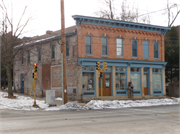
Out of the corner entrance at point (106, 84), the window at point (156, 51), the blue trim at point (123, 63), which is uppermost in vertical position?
the window at point (156, 51)

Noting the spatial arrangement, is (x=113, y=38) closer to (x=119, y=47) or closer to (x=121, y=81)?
(x=119, y=47)

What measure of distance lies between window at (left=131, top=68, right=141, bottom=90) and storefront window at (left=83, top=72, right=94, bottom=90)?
581cm

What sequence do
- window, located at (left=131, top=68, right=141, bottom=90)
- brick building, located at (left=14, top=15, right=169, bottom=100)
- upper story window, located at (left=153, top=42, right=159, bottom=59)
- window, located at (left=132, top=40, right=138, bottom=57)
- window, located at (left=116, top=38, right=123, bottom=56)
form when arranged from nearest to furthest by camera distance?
brick building, located at (left=14, top=15, right=169, bottom=100)
window, located at (left=116, top=38, right=123, bottom=56)
window, located at (left=131, top=68, right=141, bottom=90)
window, located at (left=132, top=40, right=138, bottom=57)
upper story window, located at (left=153, top=42, right=159, bottom=59)

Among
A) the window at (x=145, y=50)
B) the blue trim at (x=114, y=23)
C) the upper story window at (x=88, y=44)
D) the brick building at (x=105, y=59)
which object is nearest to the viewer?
the blue trim at (x=114, y=23)

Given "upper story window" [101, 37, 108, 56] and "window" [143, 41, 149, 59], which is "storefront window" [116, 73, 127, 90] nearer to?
"upper story window" [101, 37, 108, 56]

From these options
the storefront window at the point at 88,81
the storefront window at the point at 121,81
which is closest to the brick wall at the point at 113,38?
the storefront window at the point at 88,81

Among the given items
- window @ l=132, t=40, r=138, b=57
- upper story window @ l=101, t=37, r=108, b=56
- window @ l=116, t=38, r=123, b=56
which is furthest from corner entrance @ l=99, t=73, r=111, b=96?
window @ l=132, t=40, r=138, b=57

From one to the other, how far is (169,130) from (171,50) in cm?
2970

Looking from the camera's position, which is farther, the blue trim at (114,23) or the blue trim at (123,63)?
the blue trim at (123,63)

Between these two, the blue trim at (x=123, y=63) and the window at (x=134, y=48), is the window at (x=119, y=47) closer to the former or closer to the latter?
the blue trim at (x=123, y=63)

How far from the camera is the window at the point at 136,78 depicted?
30156 mm

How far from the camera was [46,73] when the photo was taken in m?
30.9

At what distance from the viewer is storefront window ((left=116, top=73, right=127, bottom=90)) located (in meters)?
28.8

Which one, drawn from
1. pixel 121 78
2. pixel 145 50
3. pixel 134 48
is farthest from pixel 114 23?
pixel 121 78
